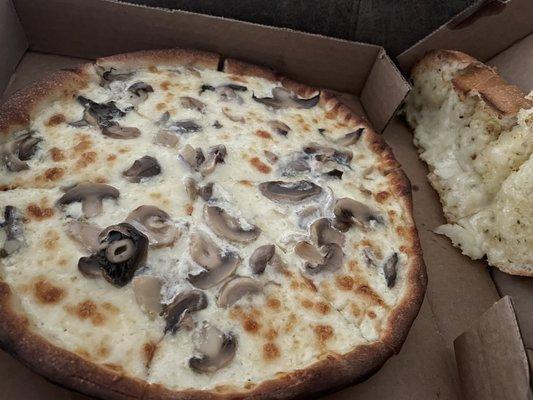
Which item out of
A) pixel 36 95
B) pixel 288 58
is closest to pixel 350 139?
pixel 288 58

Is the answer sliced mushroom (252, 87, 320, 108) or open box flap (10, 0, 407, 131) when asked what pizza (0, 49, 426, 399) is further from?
open box flap (10, 0, 407, 131)

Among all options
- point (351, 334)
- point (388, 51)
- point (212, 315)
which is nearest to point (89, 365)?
point (212, 315)

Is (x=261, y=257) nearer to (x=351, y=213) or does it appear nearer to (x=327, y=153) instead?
(x=351, y=213)

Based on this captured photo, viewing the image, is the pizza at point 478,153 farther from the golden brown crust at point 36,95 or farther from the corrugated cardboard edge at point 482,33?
the golden brown crust at point 36,95

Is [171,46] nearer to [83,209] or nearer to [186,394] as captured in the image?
[83,209]

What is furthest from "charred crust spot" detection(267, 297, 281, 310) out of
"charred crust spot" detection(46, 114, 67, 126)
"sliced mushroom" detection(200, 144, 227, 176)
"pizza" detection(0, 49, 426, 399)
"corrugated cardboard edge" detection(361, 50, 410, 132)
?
"corrugated cardboard edge" detection(361, 50, 410, 132)

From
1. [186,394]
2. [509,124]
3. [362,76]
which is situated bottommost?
[186,394]
